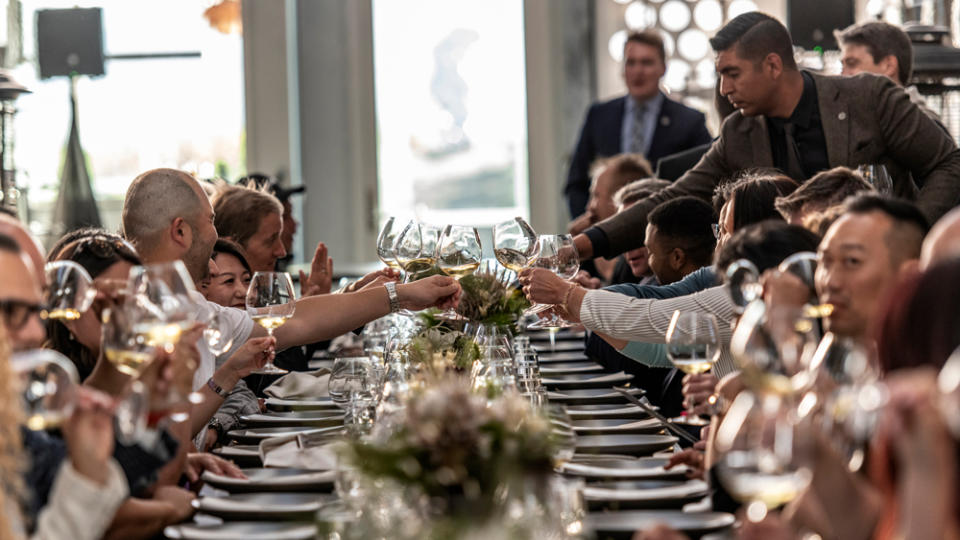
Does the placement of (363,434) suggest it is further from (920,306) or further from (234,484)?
(920,306)

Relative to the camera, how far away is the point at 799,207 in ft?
9.73

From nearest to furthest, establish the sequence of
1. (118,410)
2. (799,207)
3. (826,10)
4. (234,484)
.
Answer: (118,410) → (234,484) → (799,207) → (826,10)

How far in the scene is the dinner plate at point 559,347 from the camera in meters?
4.46

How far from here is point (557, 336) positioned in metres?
5.20

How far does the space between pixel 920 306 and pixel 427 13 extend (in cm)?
723

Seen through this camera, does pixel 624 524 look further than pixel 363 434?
No

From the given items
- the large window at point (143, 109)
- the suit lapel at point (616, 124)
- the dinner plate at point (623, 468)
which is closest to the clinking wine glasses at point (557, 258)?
the dinner plate at point (623, 468)

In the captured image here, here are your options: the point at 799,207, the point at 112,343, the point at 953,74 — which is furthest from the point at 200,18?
the point at 112,343

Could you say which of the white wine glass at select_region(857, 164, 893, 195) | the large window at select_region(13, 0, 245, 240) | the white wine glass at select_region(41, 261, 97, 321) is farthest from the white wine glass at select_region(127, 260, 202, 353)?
the large window at select_region(13, 0, 245, 240)

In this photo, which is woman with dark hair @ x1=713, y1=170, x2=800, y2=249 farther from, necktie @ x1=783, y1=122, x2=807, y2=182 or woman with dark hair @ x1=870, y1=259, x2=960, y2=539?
woman with dark hair @ x1=870, y1=259, x2=960, y2=539

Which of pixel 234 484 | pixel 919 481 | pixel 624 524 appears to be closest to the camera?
pixel 919 481

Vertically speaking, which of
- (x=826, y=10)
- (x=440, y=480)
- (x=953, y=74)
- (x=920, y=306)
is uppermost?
(x=826, y=10)

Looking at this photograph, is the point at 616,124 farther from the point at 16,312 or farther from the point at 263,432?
the point at 16,312

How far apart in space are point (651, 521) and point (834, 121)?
8.56ft
